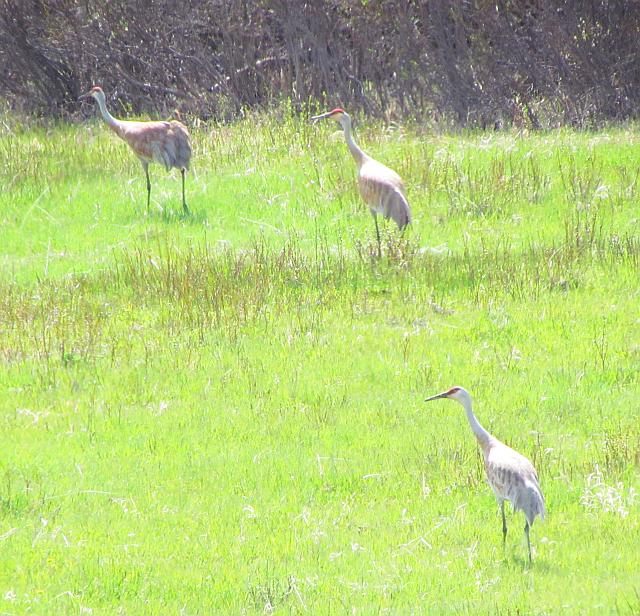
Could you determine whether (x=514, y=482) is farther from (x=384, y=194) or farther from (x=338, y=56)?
(x=338, y=56)

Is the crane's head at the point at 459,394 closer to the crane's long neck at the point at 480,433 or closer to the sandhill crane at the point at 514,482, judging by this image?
the crane's long neck at the point at 480,433

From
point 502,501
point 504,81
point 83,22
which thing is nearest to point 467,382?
point 502,501

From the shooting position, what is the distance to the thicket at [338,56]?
1848 cm

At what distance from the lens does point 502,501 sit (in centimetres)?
604

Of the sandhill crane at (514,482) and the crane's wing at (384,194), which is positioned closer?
the sandhill crane at (514,482)

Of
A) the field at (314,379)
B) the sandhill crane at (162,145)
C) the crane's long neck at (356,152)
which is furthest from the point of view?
the sandhill crane at (162,145)

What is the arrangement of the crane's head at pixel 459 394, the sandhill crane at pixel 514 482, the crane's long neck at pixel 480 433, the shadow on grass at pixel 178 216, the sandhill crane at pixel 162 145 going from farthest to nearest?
the sandhill crane at pixel 162 145, the shadow on grass at pixel 178 216, the crane's head at pixel 459 394, the crane's long neck at pixel 480 433, the sandhill crane at pixel 514 482

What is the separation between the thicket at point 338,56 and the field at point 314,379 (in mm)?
3195

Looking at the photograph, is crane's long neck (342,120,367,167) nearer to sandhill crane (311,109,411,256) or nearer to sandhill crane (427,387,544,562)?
sandhill crane (311,109,411,256)

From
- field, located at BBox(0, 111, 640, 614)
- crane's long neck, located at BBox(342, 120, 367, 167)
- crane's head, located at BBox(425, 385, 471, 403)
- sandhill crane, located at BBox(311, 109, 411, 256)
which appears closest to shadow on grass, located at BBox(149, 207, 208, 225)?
field, located at BBox(0, 111, 640, 614)

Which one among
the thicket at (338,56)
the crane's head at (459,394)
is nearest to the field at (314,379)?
the crane's head at (459,394)

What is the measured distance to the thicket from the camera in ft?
60.6

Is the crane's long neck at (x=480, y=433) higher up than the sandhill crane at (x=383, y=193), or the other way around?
the crane's long neck at (x=480, y=433)

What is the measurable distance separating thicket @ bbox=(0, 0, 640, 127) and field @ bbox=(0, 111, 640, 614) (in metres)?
3.19
